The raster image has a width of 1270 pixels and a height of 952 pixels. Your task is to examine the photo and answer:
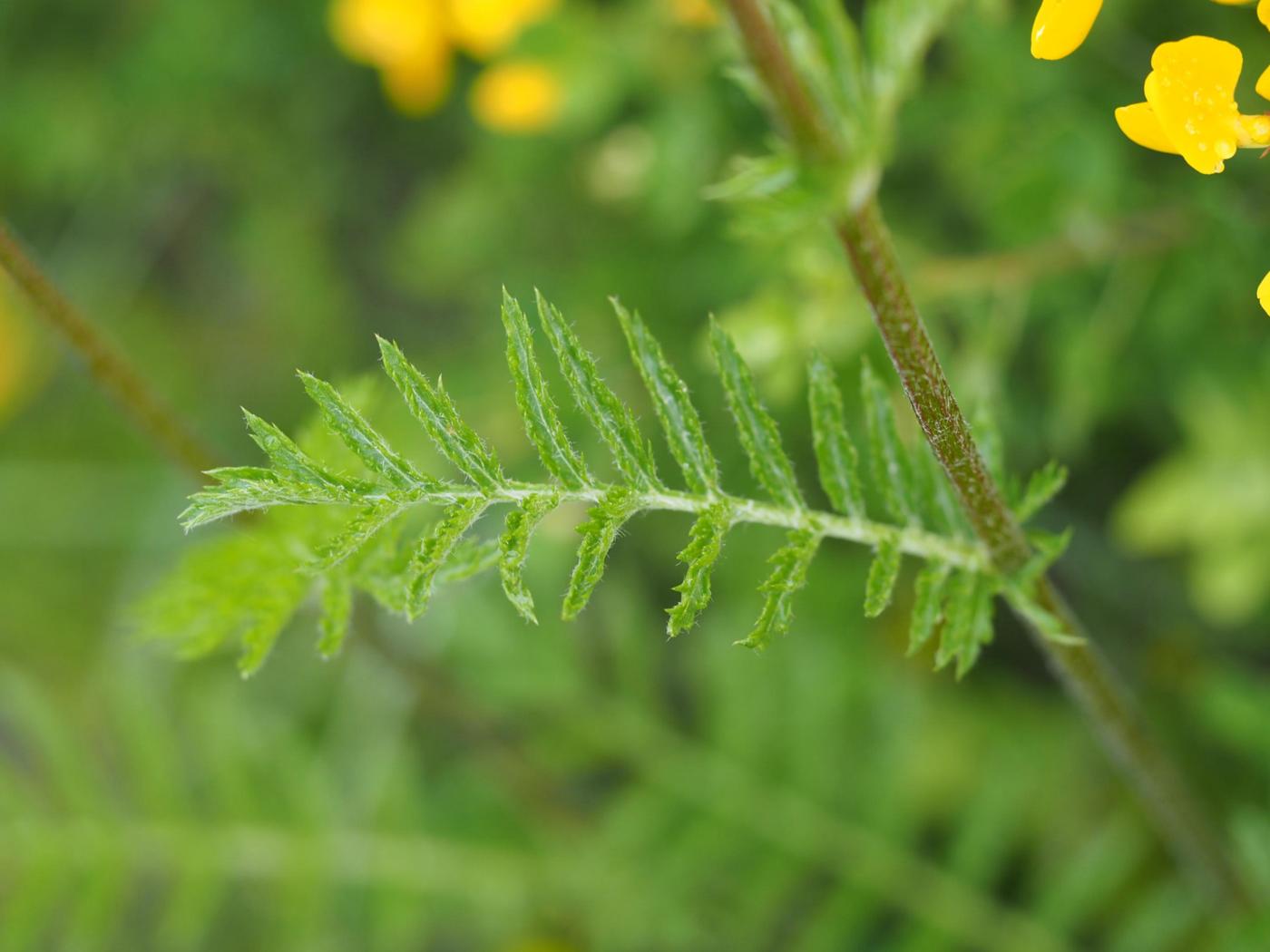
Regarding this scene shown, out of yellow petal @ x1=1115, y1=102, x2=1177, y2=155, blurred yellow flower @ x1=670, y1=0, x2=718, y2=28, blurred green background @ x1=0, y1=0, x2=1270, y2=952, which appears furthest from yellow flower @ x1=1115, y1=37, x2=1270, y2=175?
blurred yellow flower @ x1=670, y1=0, x2=718, y2=28

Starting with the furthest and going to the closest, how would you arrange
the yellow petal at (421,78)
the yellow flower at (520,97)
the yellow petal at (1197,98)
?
the yellow petal at (421,78) → the yellow flower at (520,97) → the yellow petal at (1197,98)

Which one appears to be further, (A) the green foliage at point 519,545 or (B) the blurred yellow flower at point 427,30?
(B) the blurred yellow flower at point 427,30

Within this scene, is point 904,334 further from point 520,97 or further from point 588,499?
point 520,97

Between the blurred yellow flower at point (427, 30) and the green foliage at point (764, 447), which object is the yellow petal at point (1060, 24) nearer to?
the green foliage at point (764, 447)

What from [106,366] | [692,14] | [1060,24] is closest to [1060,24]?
[1060,24]

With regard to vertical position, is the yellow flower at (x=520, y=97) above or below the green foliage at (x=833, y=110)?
above

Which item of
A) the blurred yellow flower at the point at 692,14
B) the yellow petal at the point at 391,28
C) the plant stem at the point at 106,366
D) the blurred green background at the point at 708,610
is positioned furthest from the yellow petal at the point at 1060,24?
the yellow petal at the point at 391,28

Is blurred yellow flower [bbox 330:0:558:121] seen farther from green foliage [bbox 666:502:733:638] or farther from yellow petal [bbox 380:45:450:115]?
green foliage [bbox 666:502:733:638]

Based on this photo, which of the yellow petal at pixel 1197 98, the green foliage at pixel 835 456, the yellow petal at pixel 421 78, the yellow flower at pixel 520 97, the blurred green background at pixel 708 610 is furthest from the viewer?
the yellow petal at pixel 421 78
